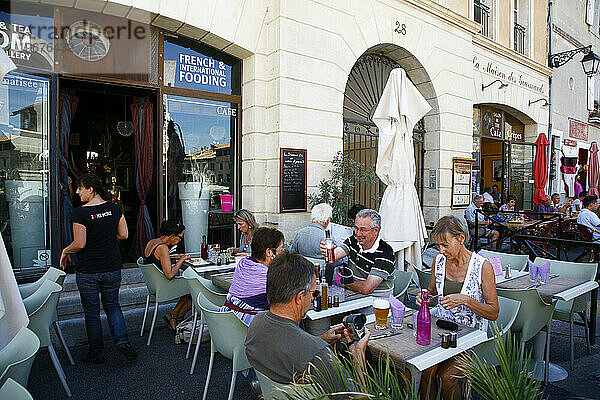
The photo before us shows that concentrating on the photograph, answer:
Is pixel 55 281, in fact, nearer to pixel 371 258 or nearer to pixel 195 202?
pixel 195 202

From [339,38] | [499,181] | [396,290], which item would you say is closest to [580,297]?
[396,290]

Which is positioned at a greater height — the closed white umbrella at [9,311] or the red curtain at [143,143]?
the red curtain at [143,143]

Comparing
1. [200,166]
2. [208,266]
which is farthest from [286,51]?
[208,266]

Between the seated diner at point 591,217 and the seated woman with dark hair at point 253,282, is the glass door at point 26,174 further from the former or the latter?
the seated diner at point 591,217

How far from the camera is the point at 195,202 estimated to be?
632 cm

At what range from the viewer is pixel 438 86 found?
339 inches

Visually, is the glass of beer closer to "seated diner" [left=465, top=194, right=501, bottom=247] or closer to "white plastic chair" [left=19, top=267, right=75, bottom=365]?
"white plastic chair" [left=19, top=267, right=75, bottom=365]

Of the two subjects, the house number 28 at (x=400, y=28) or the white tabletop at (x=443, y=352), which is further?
the house number 28 at (x=400, y=28)

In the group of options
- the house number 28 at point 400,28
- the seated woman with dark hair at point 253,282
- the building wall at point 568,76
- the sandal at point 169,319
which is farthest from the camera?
the building wall at point 568,76

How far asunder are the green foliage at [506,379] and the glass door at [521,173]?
12.7 m

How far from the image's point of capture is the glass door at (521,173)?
1276 cm

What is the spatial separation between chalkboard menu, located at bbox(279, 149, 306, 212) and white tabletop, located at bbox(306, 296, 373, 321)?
9.81 ft

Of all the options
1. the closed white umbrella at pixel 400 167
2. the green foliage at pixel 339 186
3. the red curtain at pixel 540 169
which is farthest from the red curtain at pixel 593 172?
→ the closed white umbrella at pixel 400 167

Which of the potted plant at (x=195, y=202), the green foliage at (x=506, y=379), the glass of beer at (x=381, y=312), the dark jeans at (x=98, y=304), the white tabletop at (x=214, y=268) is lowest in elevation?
the dark jeans at (x=98, y=304)
